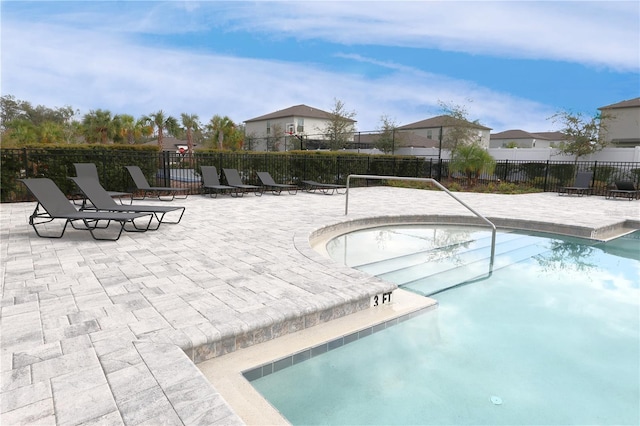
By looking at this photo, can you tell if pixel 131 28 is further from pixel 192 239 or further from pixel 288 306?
pixel 288 306

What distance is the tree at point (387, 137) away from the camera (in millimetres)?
32719

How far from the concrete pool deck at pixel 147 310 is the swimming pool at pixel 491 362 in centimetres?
55

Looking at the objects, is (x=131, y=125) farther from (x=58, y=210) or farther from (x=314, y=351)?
(x=314, y=351)

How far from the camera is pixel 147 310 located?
325 centimetres

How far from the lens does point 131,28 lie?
13820 mm

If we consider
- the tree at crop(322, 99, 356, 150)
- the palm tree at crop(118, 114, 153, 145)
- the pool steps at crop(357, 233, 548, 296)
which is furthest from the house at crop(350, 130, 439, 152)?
the pool steps at crop(357, 233, 548, 296)

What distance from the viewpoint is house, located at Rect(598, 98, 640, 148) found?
31.0 meters

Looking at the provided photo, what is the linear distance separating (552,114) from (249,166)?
17270 mm

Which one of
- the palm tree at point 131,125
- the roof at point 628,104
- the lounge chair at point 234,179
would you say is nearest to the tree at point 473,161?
the lounge chair at point 234,179

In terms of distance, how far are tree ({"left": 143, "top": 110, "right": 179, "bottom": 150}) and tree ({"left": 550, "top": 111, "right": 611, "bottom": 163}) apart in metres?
26.9

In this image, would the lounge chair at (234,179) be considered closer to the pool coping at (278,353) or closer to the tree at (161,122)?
the pool coping at (278,353)

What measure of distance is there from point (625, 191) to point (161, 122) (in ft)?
98.2

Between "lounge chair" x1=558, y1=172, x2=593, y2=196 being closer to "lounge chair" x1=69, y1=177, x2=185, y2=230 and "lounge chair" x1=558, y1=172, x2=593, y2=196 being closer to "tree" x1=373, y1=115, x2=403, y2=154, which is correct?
"lounge chair" x1=69, y1=177, x2=185, y2=230

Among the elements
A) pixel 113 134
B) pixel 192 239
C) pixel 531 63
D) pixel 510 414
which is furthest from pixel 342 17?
pixel 113 134
